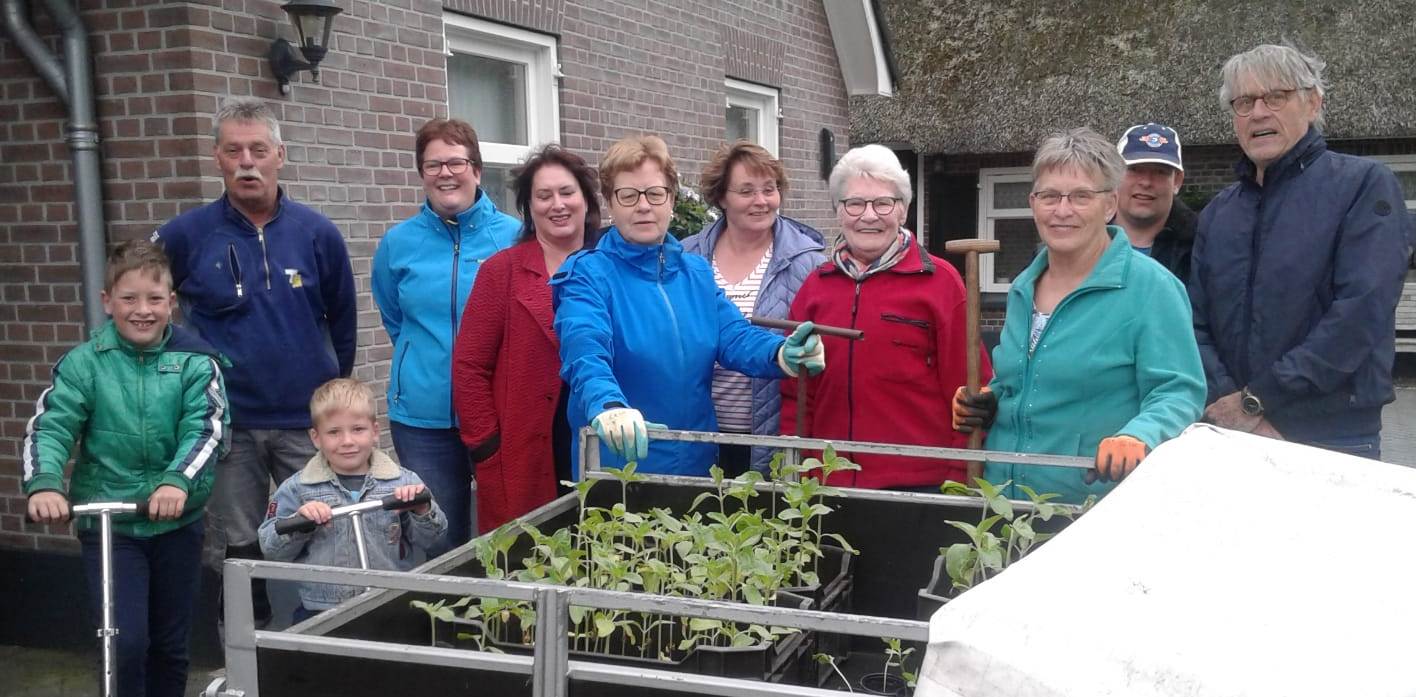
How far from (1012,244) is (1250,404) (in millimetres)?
12934

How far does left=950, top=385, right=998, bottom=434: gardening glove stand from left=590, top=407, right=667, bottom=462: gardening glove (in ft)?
2.85

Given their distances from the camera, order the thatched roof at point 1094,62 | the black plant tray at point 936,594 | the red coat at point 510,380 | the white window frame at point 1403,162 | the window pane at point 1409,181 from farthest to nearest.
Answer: the thatched roof at point 1094,62
the window pane at point 1409,181
the white window frame at point 1403,162
the red coat at point 510,380
the black plant tray at point 936,594

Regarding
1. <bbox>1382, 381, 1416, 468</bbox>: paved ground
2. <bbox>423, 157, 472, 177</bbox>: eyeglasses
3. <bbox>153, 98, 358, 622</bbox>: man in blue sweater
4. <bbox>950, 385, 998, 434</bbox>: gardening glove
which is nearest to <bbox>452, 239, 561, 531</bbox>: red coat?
<bbox>423, 157, 472, 177</bbox>: eyeglasses

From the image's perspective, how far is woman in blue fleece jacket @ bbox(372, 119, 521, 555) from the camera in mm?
3703

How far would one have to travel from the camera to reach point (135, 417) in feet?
10.4

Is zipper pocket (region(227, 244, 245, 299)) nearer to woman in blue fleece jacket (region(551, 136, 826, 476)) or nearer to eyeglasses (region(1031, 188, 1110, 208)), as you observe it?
woman in blue fleece jacket (region(551, 136, 826, 476))

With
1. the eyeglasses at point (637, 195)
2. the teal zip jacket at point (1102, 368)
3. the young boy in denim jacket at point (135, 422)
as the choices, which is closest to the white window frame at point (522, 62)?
the young boy in denim jacket at point (135, 422)

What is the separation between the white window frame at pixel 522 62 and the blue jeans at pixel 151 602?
2.79m

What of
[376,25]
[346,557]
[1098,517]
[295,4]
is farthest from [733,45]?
[1098,517]

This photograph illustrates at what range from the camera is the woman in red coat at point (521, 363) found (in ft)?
11.1

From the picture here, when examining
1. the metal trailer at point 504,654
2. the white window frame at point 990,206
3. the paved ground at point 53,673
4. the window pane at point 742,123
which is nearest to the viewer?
the metal trailer at point 504,654

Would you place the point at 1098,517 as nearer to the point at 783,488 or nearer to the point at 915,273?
the point at 783,488

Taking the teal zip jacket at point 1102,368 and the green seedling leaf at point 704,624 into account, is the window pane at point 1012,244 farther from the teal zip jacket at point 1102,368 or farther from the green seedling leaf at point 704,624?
the green seedling leaf at point 704,624

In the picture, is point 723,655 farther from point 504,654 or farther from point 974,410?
point 974,410
